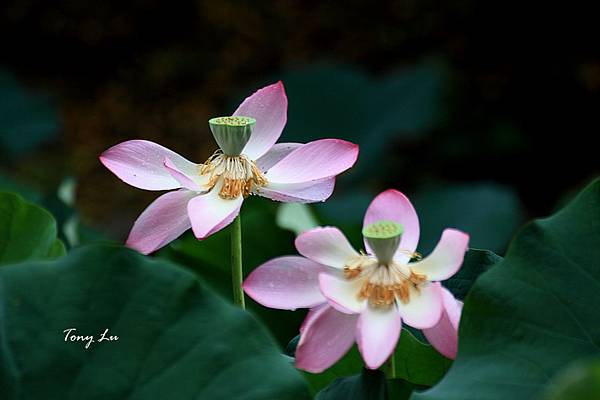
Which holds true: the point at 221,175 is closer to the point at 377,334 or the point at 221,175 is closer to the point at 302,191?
the point at 302,191

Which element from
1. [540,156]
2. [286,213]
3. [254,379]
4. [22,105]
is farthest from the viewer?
[540,156]

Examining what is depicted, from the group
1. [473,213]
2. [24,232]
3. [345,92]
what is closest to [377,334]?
[24,232]

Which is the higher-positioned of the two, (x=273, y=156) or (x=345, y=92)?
(x=273, y=156)

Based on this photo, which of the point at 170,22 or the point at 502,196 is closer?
the point at 502,196

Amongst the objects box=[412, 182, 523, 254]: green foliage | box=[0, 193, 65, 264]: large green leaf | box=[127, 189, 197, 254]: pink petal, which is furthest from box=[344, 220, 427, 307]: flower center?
box=[412, 182, 523, 254]: green foliage

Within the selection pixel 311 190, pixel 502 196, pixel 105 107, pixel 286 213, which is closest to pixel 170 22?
pixel 105 107

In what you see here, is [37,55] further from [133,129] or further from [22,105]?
[22,105]
